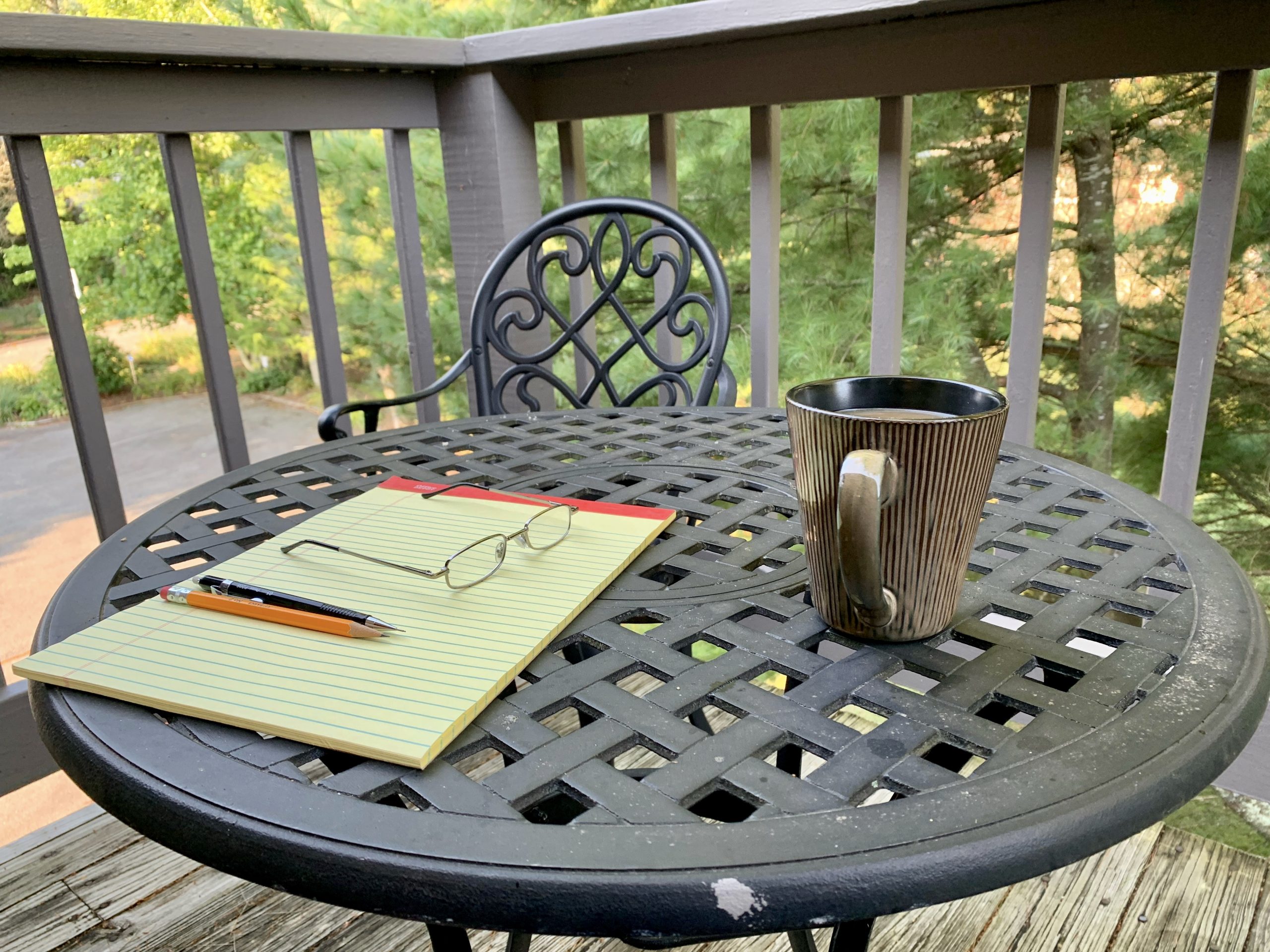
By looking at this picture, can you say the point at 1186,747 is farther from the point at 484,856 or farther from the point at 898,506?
the point at 484,856

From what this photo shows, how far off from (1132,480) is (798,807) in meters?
4.47

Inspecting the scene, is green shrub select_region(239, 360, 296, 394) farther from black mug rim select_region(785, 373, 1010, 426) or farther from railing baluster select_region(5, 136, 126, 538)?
black mug rim select_region(785, 373, 1010, 426)

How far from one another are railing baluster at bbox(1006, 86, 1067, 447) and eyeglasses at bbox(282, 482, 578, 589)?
95 centimetres

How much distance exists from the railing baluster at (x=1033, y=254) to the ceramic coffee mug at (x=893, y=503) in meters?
0.96

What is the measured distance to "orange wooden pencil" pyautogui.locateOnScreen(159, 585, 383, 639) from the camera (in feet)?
1.99

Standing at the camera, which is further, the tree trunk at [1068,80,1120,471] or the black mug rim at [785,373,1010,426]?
the tree trunk at [1068,80,1120,471]

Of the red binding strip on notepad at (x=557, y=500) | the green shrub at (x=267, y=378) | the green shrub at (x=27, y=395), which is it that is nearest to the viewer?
the red binding strip on notepad at (x=557, y=500)

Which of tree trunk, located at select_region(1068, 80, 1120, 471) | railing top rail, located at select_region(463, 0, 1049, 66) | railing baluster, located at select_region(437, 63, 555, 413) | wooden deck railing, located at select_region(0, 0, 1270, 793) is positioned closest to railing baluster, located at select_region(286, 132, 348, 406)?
wooden deck railing, located at select_region(0, 0, 1270, 793)

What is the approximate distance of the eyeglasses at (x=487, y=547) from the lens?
689mm

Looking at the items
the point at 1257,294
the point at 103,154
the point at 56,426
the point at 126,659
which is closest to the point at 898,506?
the point at 126,659

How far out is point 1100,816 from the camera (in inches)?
18.0

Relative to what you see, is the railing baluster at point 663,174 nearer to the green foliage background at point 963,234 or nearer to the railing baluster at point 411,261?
the railing baluster at point 411,261

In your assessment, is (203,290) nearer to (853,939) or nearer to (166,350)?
(853,939)

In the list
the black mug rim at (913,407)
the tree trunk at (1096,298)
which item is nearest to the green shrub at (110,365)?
the tree trunk at (1096,298)
